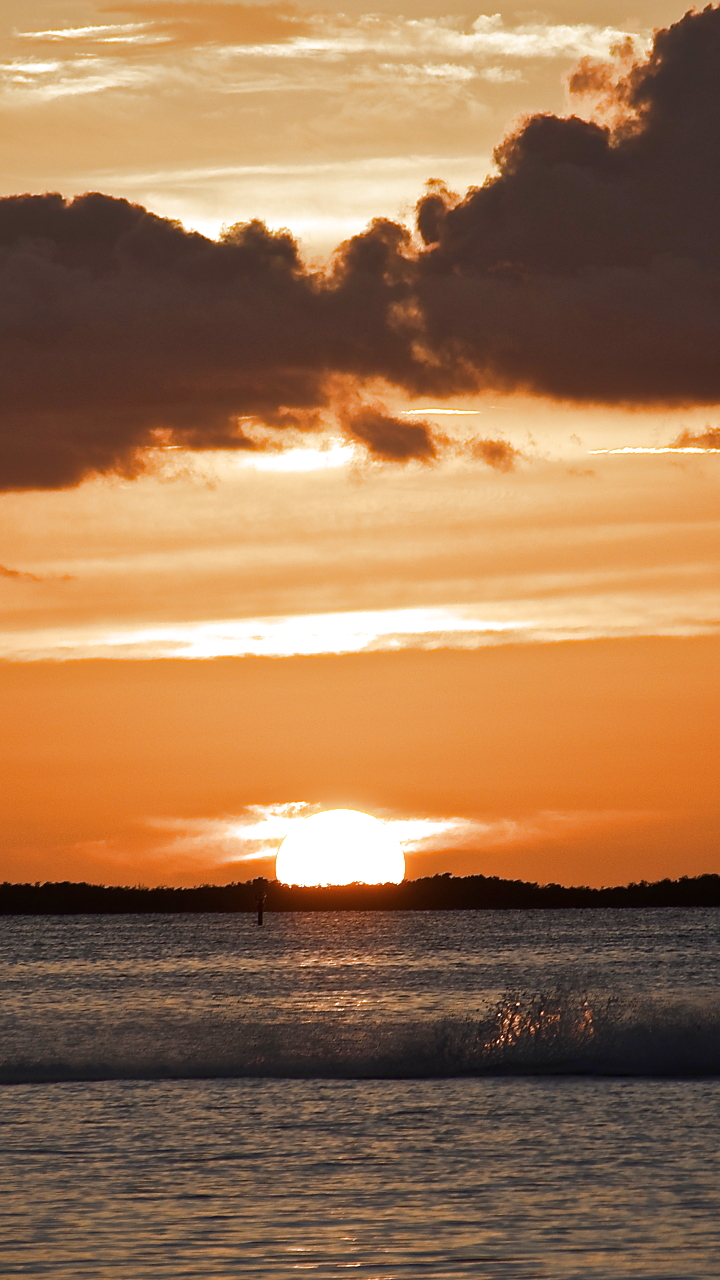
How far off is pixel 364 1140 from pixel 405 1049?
46.1 feet

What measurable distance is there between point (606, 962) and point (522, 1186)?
77374mm

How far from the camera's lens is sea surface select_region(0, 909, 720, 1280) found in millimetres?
16344

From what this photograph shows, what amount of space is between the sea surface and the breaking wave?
12cm

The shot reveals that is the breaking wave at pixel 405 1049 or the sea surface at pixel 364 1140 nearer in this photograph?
the sea surface at pixel 364 1140

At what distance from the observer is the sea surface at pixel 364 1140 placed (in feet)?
53.6

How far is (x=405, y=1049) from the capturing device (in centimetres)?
3809

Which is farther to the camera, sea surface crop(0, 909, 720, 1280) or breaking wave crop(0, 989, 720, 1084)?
breaking wave crop(0, 989, 720, 1084)

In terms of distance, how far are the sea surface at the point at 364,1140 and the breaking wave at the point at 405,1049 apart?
0.39ft

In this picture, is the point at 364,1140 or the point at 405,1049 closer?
the point at 364,1140

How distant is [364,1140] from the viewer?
2428cm

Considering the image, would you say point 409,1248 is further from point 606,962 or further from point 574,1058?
point 606,962

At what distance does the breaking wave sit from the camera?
34938 millimetres

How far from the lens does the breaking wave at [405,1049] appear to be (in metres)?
34.9

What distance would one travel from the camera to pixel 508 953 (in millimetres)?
111688
